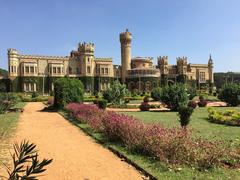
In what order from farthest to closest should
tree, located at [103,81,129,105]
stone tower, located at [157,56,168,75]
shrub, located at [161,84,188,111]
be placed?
stone tower, located at [157,56,168,75], tree, located at [103,81,129,105], shrub, located at [161,84,188,111]

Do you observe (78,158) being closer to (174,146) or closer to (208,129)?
(174,146)

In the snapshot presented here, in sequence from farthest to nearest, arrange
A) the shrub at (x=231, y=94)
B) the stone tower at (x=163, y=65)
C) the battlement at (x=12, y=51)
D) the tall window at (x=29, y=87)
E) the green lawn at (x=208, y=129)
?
1. the stone tower at (x=163, y=65)
2. the tall window at (x=29, y=87)
3. the battlement at (x=12, y=51)
4. the shrub at (x=231, y=94)
5. the green lawn at (x=208, y=129)

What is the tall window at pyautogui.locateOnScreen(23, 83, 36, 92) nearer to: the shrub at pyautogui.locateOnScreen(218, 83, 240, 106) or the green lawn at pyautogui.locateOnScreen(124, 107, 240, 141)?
the shrub at pyautogui.locateOnScreen(218, 83, 240, 106)

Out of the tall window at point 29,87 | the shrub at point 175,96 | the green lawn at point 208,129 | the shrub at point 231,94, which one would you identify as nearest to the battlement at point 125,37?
the tall window at point 29,87

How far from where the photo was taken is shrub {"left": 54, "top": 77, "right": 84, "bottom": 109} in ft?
84.8

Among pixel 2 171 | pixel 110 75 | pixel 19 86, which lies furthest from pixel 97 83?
pixel 2 171

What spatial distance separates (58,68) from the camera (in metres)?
64.1

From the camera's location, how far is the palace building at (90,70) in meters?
60.0

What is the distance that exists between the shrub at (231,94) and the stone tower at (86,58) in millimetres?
40553

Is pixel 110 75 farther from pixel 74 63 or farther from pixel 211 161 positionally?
pixel 211 161

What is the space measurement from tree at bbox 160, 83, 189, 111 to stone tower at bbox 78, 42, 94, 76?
42478 millimetres

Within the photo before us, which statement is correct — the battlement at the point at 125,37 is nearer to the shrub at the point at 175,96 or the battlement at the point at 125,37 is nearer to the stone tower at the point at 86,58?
the stone tower at the point at 86,58

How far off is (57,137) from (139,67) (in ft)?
209

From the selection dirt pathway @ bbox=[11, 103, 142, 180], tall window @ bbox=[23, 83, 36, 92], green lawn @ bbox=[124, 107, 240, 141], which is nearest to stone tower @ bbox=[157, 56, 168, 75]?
tall window @ bbox=[23, 83, 36, 92]
